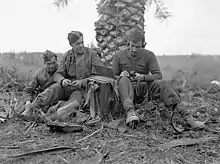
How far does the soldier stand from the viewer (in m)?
4.71

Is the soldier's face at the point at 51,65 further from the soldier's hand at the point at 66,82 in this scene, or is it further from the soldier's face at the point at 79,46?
the soldier's hand at the point at 66,82

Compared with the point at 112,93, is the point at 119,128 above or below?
below

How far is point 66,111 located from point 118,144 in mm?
1289

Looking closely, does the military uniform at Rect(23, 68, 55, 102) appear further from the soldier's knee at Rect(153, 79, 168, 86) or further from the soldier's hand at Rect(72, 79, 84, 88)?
the soldier's knee at Rect(153, 79, 168, 86)

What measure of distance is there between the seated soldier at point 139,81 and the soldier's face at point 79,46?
56cm

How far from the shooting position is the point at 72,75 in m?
5.06

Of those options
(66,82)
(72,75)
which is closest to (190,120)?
(66,82)

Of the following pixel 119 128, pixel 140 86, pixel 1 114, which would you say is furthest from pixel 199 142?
pixel 1 114

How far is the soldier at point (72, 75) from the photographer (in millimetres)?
4715

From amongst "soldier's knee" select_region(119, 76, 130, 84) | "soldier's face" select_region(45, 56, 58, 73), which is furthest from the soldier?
"soldier's knee" select_region(119, 76, 130, 84)

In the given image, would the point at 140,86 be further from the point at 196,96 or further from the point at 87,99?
the point at 196,96

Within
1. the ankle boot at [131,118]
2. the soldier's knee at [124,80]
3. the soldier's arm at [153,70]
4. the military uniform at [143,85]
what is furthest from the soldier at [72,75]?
the ankle boot at [131,118]

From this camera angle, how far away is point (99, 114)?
4.43 m

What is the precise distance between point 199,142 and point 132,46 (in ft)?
5.70
